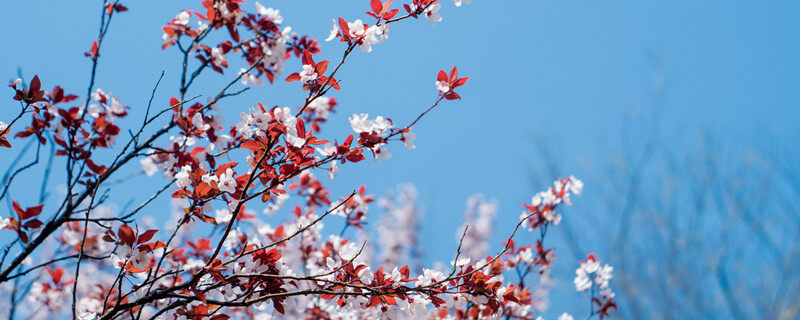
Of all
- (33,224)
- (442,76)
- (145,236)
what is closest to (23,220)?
(33,224)

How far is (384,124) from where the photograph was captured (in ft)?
6.16

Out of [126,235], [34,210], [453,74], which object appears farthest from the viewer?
[453,74]

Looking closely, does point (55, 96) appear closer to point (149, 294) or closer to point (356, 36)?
point (149, 294)

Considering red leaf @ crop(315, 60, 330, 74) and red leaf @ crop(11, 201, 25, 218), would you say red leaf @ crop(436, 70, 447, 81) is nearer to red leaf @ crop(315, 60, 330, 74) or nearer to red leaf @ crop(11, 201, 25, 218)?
red leaf @ crop(315, 60, 330, 74)

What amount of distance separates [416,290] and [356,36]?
38.0 inches

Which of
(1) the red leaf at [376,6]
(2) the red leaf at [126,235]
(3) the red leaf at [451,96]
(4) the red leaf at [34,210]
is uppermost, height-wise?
(1) the red leaf at [376,6]

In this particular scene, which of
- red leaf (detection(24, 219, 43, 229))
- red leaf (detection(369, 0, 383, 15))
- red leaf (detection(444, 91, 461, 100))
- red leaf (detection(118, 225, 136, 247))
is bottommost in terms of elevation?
red leaf (detection(118, 225, 136, 247))

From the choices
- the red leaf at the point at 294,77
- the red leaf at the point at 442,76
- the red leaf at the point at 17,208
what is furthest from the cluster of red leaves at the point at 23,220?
the red leaf at the point at 442,76

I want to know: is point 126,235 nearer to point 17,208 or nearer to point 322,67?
point 17,208

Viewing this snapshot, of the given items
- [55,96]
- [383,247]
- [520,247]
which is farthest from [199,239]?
[383,247]

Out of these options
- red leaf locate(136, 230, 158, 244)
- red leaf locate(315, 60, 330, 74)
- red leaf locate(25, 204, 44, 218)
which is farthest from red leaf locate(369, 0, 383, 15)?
red leaf locate(25, 204, 44, 218)

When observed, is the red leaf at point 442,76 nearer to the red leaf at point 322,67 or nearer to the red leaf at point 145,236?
the red leaf at point 322,67

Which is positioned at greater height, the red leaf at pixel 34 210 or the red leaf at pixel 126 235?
the red leaf at pixel 34 210

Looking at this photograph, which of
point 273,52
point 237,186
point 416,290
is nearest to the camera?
point 416,290
